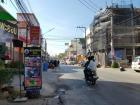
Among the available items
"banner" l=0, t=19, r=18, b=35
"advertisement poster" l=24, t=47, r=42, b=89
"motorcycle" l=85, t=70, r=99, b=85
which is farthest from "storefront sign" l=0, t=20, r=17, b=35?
"advertisement poster" l=24, t=47, r=42, b=89

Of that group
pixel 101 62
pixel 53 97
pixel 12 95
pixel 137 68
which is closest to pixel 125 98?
pixel 53 97

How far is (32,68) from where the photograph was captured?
58.3 ft

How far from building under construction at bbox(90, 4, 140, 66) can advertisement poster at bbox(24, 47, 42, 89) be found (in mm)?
61333

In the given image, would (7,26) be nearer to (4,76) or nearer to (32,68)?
(4,76)

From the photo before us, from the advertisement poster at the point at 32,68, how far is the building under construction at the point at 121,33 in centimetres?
6133

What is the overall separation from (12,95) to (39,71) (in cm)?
162

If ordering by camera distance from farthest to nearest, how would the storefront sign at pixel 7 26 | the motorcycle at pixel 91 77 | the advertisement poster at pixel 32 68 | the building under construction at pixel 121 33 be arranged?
the building under construction at pixel 121 33 < the storefront sign at pixel 7 26 < the motorcycle at pixel 91 77 < the advertisement poster at pixel 32 68

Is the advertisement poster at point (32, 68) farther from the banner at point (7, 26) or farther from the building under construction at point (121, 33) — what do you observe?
the building under construction at point (121, 33)

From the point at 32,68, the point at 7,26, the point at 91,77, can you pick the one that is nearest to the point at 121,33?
the point at 7,26

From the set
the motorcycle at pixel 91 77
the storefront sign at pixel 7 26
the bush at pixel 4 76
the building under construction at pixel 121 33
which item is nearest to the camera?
the bush at pixel 4 76

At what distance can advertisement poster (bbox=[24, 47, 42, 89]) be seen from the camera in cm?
1759

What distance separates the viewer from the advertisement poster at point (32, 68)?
693 inches

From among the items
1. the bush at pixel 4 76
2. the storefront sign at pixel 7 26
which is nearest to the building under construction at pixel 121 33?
the storefront sign at pixel 7 26

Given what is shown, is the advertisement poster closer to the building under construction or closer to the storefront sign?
the storefront sign
